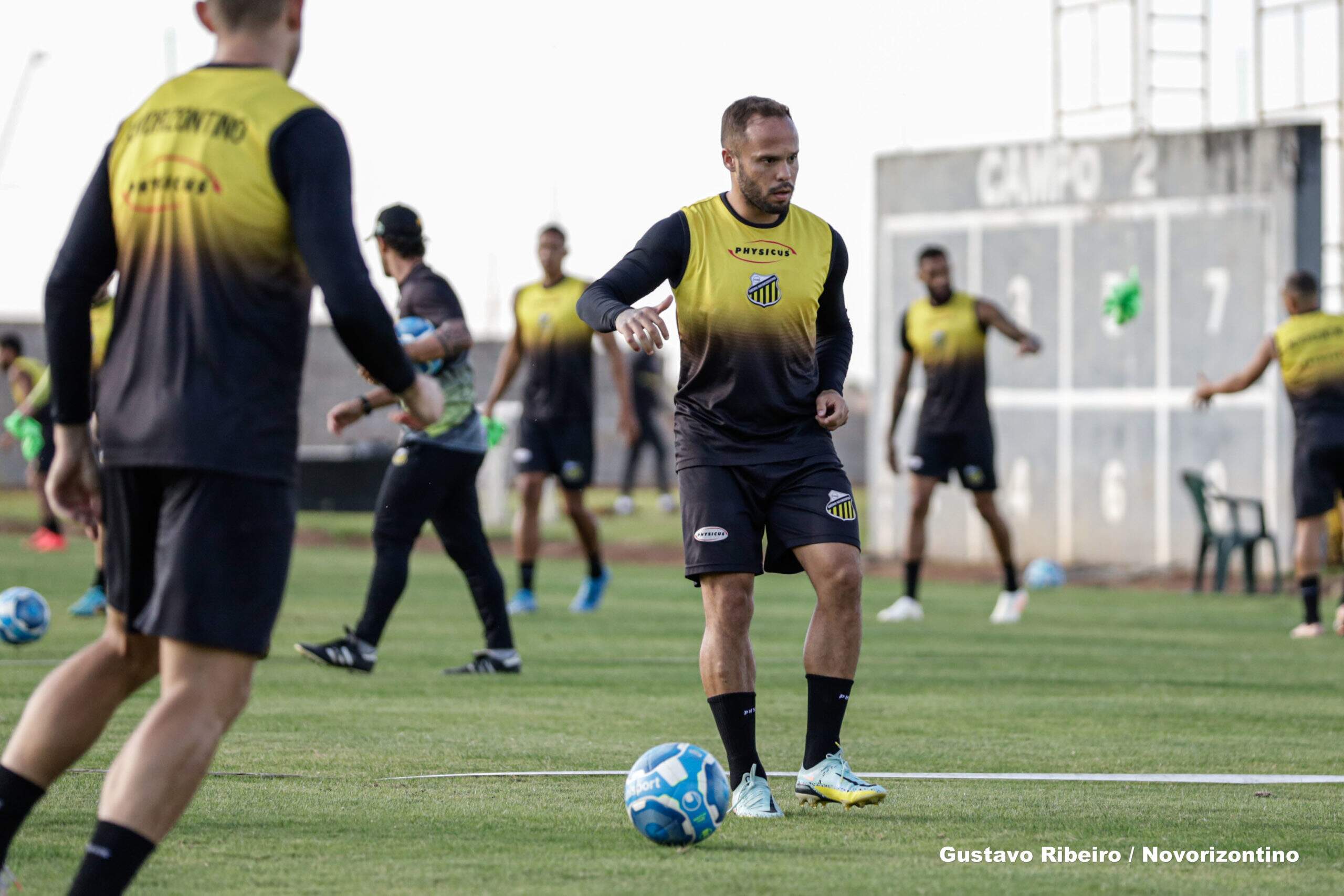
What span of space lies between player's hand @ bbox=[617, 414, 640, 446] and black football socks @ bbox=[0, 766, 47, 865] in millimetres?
10310

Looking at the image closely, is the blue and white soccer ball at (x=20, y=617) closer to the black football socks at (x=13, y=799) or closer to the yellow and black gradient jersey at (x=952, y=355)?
the yellow and black gradient jersey at (x=952, y=355)

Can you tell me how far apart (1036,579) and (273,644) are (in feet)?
33.0

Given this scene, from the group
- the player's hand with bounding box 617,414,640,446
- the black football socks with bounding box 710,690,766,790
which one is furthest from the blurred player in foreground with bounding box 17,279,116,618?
the player's hand with bounding box 617,414,640,446

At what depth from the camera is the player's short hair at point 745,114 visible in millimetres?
6012

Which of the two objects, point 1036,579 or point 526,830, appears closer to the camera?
point 526,830

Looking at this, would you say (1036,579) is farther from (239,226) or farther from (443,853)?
(239,226)

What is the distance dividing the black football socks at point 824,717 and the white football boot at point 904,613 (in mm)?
8343

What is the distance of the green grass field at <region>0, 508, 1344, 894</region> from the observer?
484 centimetres

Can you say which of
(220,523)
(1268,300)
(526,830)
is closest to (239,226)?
(220,523)

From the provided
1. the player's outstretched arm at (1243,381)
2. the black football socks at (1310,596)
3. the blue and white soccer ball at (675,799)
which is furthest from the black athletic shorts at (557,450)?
the blue and white soccer ball at (675,799)

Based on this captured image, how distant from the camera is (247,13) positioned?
13.3 ft

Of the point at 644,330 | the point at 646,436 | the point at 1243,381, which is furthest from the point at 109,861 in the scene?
the point at 646,436

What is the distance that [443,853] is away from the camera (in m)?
5.03

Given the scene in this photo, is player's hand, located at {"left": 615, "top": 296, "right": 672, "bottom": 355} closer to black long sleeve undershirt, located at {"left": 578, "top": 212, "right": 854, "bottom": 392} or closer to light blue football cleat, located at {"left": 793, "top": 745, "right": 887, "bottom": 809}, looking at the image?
black long sleeve undershirt, located at {"left": 578, "top": 212, "right": 854, "bottom": 392}
